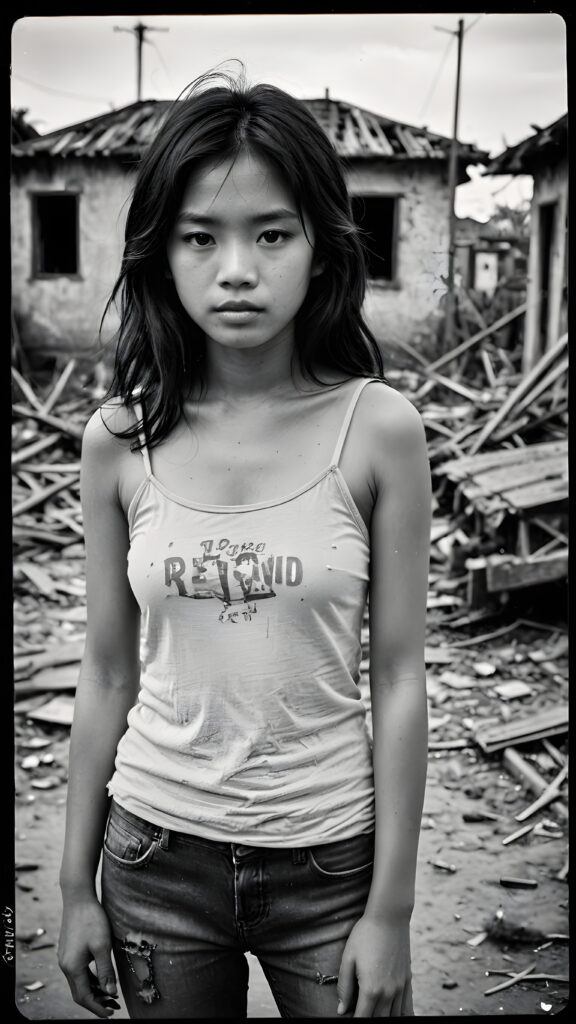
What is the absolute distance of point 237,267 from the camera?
1362 mm

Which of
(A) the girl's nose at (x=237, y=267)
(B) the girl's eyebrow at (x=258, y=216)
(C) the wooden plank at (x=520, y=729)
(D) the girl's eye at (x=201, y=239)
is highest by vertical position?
(B) the girl's eyebrow at (x=258, y=216)

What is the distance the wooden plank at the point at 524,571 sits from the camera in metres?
6.07

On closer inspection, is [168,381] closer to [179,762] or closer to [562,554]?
[179,762]

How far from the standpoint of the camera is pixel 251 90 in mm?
1427

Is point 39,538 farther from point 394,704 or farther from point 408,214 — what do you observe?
point 394,704

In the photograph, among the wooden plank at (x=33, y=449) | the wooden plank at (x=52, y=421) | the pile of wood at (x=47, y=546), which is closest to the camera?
the pile of wood at (x=47, y=546)

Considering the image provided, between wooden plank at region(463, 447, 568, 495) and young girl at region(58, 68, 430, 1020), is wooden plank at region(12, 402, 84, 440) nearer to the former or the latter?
wooden plank at region(463, 447, 568, 495)

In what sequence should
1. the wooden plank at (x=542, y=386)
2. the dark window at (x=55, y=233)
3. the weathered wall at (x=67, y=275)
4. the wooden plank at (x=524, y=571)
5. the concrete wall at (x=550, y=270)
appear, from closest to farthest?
the wooden plank at (x=524, y=571)
the wooden plank at (x=542, y=386)
the concrete wall at (x=550, y=270)
the weathered wall at (x=67, y=275)
the dark window at (x=55, y=233)

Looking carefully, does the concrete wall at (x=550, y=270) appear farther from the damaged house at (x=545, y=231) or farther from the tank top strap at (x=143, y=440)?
the tank top strap at (x=143, y=440)

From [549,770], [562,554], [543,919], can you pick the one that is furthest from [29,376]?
[543,919]

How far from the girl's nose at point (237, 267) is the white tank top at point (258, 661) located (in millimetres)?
233

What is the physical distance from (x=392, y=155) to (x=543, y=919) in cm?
905

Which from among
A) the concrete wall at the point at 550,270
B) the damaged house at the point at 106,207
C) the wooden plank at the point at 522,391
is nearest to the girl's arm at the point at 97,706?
the wooden plank at the point at 522,391

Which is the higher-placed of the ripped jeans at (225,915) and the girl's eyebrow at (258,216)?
the girl's eyebrow at (258,216)
